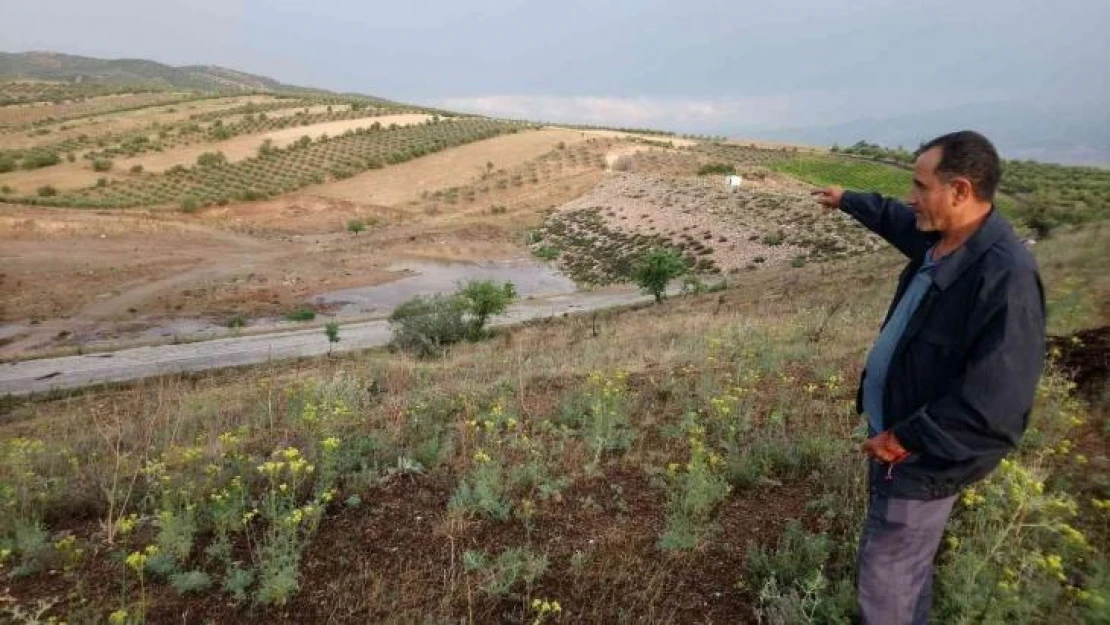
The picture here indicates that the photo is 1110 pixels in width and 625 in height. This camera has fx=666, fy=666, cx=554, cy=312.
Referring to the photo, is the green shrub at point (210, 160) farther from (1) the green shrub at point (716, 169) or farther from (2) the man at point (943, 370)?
(2) the man at point (943, 370)

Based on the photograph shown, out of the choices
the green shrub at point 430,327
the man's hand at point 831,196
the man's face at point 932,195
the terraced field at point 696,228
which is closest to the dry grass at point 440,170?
the terraced field at point 696,228

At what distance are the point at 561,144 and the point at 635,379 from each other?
52043 mm

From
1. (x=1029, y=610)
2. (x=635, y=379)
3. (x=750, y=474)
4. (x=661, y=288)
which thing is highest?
(x=1029, y=610)

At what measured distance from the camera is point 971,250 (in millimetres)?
2537

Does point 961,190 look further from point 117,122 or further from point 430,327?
point 117,122

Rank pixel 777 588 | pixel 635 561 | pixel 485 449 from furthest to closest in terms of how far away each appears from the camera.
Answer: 1. pixel 485 449
2. pixel 635 561
3. pixel 777 588

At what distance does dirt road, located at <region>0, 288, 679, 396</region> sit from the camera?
16344 mm

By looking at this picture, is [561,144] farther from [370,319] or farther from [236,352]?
[236,352]

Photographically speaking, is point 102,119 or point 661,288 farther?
point 102,119

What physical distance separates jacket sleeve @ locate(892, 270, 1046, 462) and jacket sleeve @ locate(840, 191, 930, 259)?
2.44ft

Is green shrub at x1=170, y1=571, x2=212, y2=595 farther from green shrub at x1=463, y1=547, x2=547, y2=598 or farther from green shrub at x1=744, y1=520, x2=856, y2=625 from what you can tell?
green shrub at x1=744, y1=520, x2=856, y2=625

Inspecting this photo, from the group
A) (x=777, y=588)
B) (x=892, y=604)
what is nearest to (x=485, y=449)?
(x=777, y=588)

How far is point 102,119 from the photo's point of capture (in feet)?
208

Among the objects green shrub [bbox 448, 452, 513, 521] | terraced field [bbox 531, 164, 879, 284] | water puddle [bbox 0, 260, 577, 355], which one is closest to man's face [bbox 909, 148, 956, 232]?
green shrub [bbox 448, 452, 513, 521]
